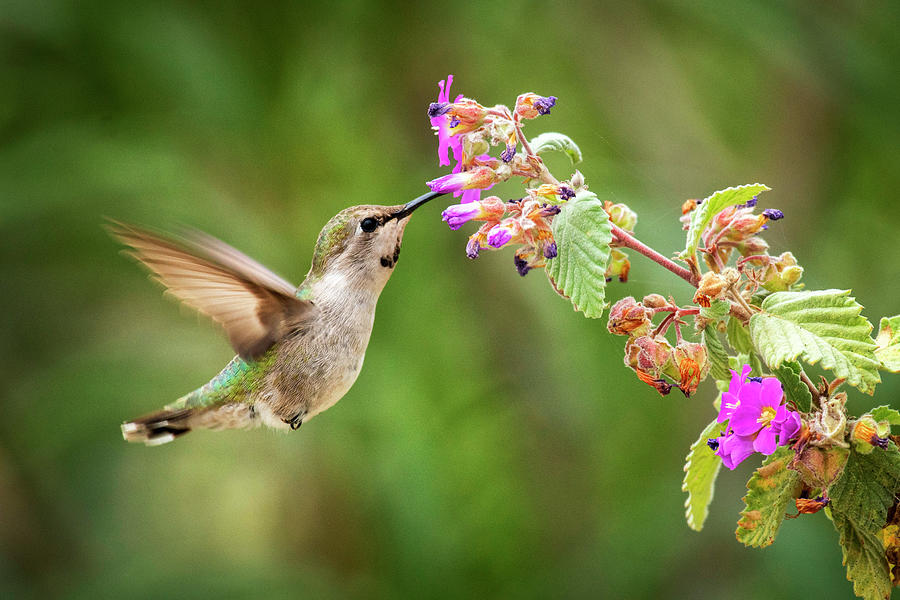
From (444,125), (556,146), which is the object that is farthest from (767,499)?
(444,125)

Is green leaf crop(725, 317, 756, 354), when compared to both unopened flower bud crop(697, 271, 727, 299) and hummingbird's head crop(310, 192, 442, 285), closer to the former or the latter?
unopened flower bud crop(697, 271, 727, 299)

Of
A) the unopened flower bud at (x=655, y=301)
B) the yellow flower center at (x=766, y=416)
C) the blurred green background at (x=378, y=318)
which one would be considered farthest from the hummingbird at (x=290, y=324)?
the blurred green background at (x=378, y=318)

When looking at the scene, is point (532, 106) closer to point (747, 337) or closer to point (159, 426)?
point (747, 337)

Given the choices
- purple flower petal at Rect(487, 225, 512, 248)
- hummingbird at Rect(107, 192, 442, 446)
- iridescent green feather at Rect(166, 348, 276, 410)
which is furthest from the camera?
iridescent green feather at Rect(166, 348, 276, 410)

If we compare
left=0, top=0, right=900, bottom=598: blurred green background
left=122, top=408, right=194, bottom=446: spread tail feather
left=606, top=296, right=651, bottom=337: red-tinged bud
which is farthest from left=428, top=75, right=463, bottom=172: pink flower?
left=0, top=0, right=900, bottom=598: blurred green background

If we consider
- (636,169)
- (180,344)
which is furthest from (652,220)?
(180,344)

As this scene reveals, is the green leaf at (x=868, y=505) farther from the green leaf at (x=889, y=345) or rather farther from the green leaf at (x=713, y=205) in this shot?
the green leaf at (x=713, y=205)
